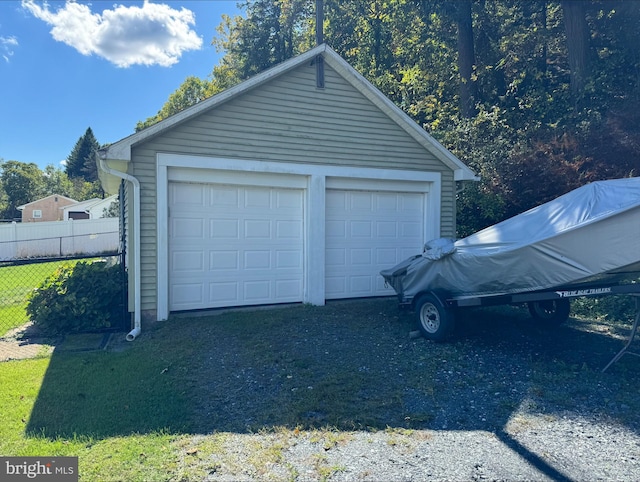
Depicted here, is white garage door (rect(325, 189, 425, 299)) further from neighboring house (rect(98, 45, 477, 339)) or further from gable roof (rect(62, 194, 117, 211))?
gable roof (rect(62, 194, 117, 211))

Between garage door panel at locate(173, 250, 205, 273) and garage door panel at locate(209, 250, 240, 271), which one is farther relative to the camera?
garage door panel at locate(209, 250, 240, 271)

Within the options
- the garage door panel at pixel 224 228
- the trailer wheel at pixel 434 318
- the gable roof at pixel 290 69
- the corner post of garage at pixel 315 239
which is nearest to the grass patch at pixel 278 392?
the trailer wheel at pixel 434 318

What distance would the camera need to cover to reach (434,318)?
6207mm

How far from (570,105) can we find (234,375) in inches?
557

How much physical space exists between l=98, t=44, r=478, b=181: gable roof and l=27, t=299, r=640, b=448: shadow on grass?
2.88 meters

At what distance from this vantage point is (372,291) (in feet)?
30.5

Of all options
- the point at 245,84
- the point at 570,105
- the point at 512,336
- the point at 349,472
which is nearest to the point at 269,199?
the point at 245,84

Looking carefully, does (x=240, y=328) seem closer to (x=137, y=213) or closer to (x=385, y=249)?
(x=137, y=213)

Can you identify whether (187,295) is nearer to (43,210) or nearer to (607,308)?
(607,308)

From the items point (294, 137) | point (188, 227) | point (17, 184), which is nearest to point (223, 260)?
point (188, 227)

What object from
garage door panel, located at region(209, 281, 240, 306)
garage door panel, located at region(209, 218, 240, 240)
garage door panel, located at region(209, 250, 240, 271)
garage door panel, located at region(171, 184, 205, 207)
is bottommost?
garage door panel, located at region(209, 281, 240, 306)

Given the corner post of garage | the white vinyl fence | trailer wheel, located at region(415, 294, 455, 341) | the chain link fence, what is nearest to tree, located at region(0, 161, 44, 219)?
the white vinyl fence

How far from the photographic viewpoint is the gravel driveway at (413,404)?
3.25m

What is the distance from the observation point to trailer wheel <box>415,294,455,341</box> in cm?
593
